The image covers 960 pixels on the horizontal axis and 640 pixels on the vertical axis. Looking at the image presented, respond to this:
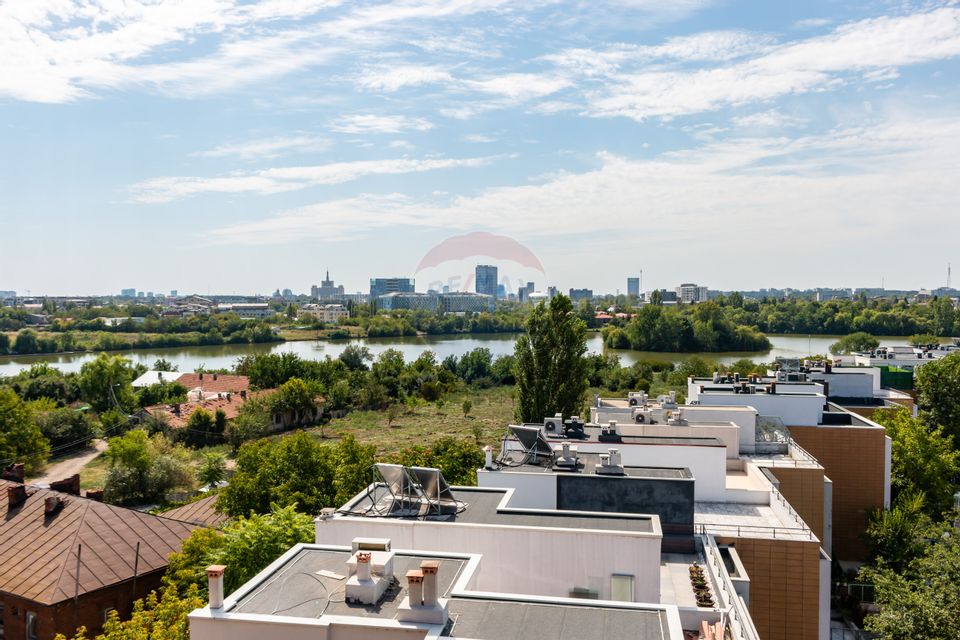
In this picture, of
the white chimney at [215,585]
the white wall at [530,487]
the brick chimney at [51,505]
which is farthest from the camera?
the brick chimney at [51,505]

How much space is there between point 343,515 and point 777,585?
230 inches

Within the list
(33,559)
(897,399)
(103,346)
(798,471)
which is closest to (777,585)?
(798,471)

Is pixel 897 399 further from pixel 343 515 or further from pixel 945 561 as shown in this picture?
pixel 343 515

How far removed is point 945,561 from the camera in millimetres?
8867

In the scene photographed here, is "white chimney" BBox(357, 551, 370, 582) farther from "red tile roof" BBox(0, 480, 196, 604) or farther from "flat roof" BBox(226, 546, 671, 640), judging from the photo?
"red tile roof" BBox(0, 480, 196, 604)

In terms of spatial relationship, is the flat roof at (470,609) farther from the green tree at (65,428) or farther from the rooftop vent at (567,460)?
the green tree at (65,428)

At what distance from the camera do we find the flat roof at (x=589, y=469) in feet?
28.8

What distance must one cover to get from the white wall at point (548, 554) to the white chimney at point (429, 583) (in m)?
1.86

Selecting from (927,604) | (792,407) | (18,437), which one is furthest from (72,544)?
(18,437)

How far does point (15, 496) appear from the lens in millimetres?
11836

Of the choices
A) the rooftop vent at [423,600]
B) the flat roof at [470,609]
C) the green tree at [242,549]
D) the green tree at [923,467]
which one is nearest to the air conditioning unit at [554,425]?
the green tree at [242,549]

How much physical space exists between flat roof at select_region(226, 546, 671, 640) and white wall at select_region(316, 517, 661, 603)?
3.30ft

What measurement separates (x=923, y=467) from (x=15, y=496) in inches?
768

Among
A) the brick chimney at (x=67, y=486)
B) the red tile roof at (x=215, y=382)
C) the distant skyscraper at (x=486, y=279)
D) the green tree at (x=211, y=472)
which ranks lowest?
the green tree at (x=211, y=472)
